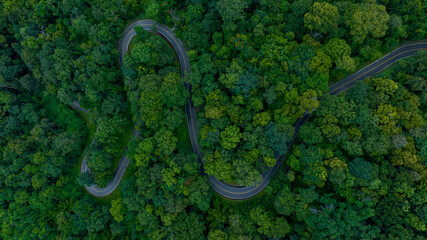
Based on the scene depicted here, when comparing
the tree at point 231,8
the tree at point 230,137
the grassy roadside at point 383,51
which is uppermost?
the tree at point 231,8

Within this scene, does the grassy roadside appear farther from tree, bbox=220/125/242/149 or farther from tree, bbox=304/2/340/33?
tree, bbox=220/125/242/149

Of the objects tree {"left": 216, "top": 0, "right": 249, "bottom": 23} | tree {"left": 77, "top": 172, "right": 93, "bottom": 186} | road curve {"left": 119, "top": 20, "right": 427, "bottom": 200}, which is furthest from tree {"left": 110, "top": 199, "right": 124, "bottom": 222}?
tree {"left": 216, "top": 0, "right": 249, "bottom": 23}

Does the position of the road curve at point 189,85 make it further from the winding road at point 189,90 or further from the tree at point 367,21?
the tree at point 367,21

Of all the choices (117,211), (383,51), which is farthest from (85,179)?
(383,51)

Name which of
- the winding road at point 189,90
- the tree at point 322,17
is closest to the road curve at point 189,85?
the winding road at point 189,90

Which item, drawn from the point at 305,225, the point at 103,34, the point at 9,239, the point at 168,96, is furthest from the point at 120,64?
the point at 305,225

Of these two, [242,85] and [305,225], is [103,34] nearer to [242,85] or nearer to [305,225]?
[242,85]
